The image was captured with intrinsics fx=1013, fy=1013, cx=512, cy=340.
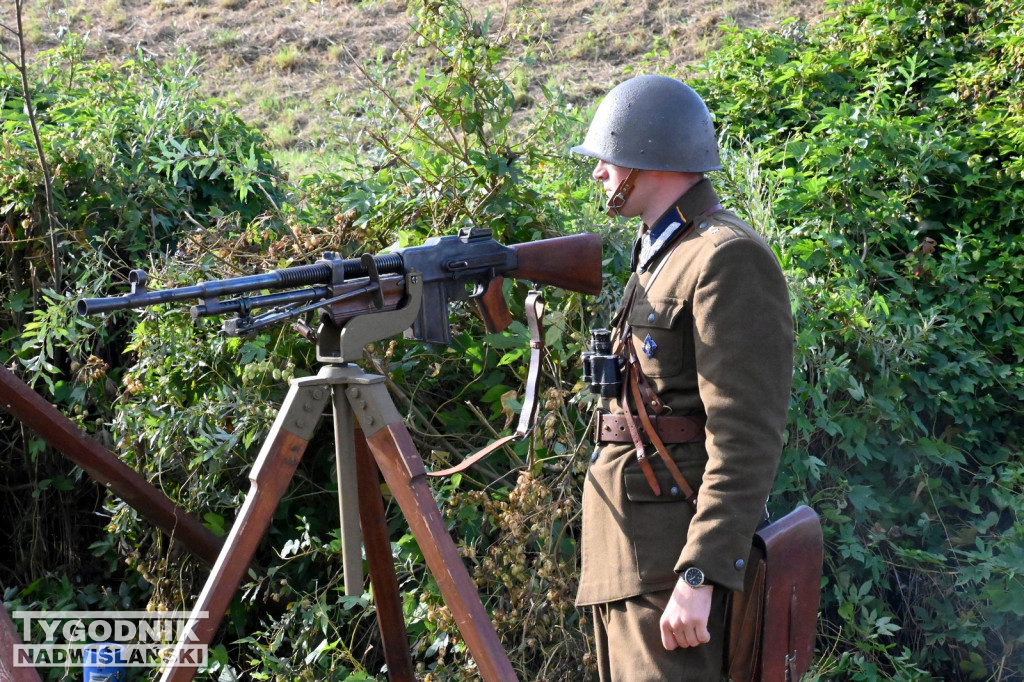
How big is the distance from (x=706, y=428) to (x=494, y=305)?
80cm

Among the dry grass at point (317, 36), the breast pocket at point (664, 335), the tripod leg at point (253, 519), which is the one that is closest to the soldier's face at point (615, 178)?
the breast pocket at point (664, 335)

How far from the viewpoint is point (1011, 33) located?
19.1ft

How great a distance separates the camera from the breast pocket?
2.53 metres

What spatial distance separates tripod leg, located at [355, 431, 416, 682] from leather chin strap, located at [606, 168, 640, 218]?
943 millimetres

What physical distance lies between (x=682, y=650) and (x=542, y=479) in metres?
1.40

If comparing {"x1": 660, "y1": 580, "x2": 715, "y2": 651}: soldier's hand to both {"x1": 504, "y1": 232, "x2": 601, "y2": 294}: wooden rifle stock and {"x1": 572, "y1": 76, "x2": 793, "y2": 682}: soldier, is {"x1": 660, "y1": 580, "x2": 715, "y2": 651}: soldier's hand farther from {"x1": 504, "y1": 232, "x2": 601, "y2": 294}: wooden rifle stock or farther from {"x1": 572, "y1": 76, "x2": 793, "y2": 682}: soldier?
{"x1": 504, "y1": 232, "x2": 601, "y2": 294}: wooden rifle stock

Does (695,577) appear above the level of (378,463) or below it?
below

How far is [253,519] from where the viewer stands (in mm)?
2578

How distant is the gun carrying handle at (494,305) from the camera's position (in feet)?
9.61

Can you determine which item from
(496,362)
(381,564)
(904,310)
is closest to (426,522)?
(381,564)

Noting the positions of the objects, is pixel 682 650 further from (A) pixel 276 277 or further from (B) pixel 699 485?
(A) pixel 276 277

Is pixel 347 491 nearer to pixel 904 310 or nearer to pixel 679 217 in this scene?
pixel 679 217

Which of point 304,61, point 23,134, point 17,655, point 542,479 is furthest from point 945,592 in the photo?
point 304,61

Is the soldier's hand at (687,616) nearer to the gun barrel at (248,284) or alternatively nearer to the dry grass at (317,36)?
the gun barrel at (248,284)
